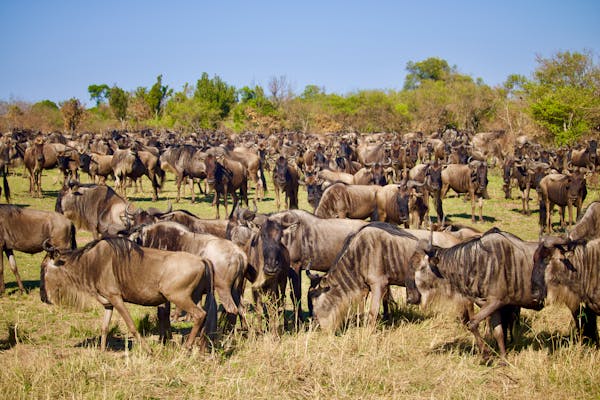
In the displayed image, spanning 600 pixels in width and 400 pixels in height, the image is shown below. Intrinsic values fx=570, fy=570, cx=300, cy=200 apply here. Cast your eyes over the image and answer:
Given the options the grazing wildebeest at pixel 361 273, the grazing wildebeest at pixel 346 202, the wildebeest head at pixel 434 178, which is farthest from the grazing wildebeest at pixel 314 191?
the grazing wildebeest at pixel 361 273

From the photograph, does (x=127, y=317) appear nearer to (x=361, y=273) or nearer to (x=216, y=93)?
(x=361, y=273)

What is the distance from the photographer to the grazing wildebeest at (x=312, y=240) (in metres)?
8.07

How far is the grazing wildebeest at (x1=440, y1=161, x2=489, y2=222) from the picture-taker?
16.9 m

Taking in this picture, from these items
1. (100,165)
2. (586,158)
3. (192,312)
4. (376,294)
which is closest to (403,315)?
(376,294)

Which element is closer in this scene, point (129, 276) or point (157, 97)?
point (129, 276)

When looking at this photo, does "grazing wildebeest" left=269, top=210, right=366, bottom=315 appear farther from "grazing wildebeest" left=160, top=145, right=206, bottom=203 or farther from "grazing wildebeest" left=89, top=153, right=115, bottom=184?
"grazing wildebeest" left=89, top=153, right=115, bottom=184

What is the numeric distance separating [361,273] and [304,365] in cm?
179

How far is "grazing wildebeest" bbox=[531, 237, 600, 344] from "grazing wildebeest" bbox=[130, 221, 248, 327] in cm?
316

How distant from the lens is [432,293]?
6430 millimetres

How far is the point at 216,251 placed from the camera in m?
6.56

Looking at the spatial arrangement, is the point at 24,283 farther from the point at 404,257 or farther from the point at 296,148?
the point at 296,148

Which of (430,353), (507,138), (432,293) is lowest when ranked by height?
(430,353)

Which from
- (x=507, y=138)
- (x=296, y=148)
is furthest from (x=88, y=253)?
(x=507, y=138)

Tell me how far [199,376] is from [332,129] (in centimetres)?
5718
